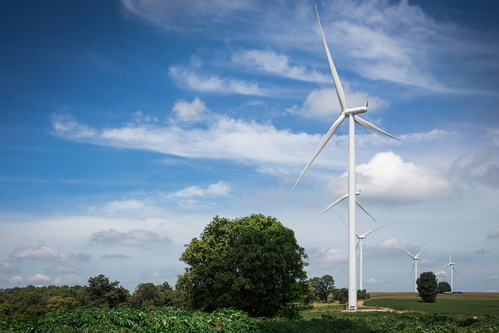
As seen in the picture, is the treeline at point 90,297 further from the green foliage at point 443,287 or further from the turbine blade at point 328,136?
the green foliage at point 443,287

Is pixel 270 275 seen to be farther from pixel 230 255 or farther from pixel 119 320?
pixel 119 320

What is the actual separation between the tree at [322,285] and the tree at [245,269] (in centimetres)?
7782

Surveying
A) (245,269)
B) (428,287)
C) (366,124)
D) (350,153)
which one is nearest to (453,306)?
(428,287)

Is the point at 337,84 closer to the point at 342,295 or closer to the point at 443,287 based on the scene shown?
the point at 342,295

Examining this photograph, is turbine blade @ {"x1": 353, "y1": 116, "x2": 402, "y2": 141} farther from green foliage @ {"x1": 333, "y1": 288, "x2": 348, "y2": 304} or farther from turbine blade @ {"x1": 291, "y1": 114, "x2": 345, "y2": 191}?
green foliage @ {"x1": 333, "y1": 288, "x2": 348, "y2": 304}

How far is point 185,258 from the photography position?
4275cm

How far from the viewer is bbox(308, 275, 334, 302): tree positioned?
115m

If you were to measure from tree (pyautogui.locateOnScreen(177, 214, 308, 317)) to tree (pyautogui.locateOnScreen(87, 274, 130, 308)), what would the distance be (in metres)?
41.9

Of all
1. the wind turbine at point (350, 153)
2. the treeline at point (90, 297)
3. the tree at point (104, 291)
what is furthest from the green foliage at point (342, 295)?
the tree at point (104, 291)

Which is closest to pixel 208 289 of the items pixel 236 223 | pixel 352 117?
pixel 236 223

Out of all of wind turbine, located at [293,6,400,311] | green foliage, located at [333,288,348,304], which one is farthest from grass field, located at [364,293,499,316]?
green foliage, located at [333,288,348,304]

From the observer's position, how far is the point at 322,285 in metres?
115

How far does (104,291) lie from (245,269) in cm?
5262

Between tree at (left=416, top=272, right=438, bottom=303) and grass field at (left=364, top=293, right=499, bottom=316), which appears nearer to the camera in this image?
grass field at (left=364, top=293, right=499, bottom=316)
